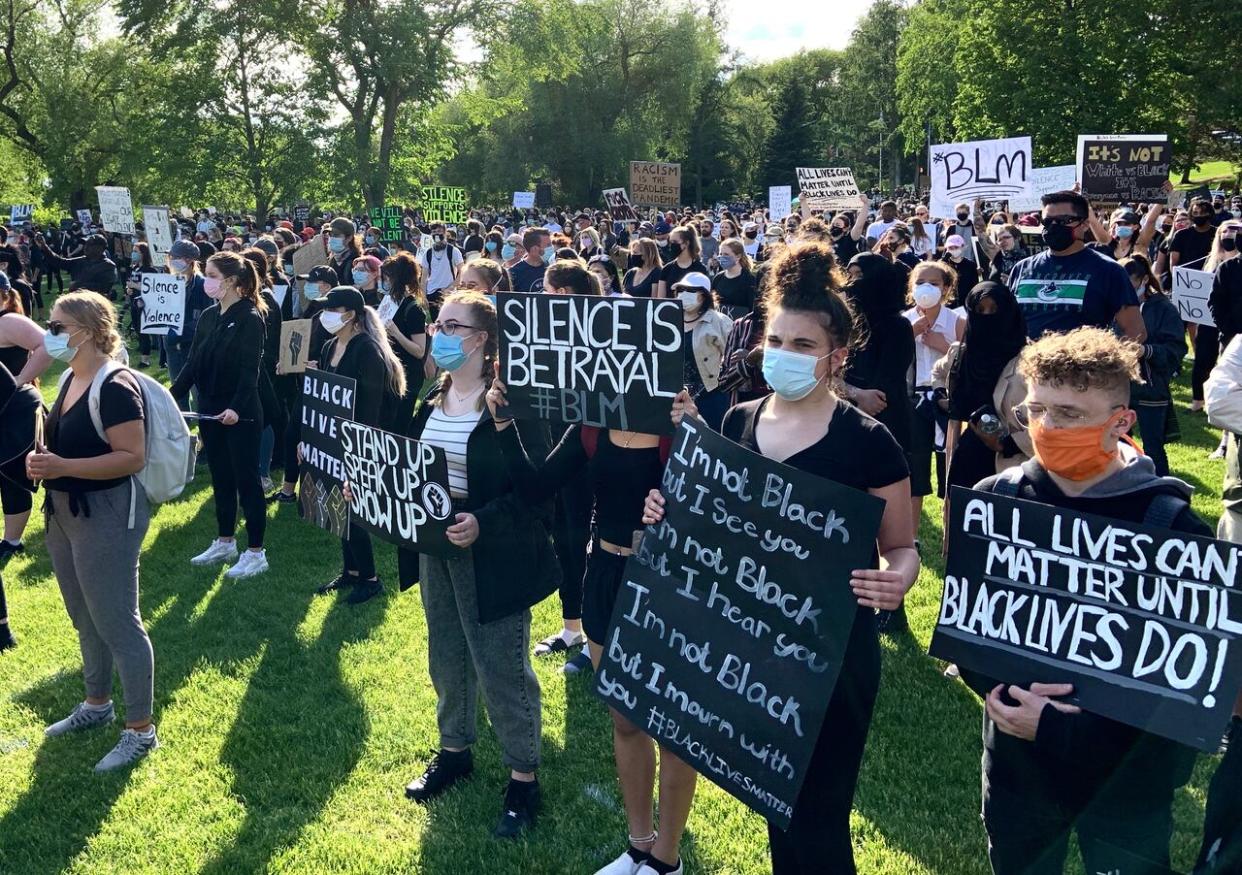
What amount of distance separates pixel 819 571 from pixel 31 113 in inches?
1832

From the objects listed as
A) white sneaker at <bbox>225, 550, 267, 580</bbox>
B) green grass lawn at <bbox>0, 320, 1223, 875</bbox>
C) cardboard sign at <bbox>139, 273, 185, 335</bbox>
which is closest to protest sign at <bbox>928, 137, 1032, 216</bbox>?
green grass lawn at <bbox>0, 320, 1223, 875</bbox>

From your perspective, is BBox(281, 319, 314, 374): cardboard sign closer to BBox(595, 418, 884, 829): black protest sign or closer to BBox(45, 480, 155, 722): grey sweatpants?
BBox(45, 480, 155, 722): grey sweatpants

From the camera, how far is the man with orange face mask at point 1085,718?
8.13ft

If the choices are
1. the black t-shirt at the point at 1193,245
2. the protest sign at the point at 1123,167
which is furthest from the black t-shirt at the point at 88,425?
the protest sign at the point at 1123,167

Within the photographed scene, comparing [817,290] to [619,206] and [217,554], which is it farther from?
[619,206]

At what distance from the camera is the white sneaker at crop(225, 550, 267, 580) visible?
7250 millimetres

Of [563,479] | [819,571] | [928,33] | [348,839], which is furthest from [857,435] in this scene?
[928,33]

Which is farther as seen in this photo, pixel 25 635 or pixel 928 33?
pixel 928 33

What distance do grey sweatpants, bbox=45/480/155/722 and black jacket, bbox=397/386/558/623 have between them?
6.09 ft

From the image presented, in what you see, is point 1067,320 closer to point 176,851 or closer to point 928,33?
point 176,851

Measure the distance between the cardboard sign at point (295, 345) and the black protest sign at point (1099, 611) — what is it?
689 centimetres

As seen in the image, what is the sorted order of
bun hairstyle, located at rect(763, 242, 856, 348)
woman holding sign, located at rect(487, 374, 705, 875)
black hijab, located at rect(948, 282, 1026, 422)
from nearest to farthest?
bun hairstyle, located at rect(763, 242, 856, 348), woman holding sign, located at rect(487, 374, 705, 875), black hijab, located at rect(948, 282, 1026, 422)

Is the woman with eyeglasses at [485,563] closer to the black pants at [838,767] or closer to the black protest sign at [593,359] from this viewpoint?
the black protest sign at [593,359]

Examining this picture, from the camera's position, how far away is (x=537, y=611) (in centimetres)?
650
